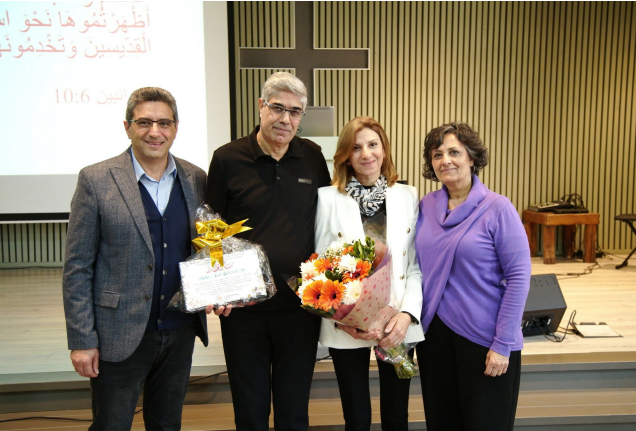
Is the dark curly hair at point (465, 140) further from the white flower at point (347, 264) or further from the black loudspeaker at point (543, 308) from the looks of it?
the black loudspeaker at point (543, 308)

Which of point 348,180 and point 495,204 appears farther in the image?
point 348,180

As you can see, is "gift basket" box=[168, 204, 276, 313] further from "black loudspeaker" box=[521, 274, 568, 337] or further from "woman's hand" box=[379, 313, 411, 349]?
"black loudspeaker" box=[521, 274, 568, 337]

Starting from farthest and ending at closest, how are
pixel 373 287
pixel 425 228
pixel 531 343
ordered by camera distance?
pixel 531 343, pixel 425 228, pixel 373 287

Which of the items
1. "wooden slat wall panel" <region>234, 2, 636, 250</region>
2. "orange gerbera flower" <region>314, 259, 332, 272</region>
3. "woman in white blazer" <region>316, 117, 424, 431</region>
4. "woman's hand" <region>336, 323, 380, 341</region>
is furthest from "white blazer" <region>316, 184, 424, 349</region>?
"wooden slat wall panel" <region>234, 2, 636, 250</region>

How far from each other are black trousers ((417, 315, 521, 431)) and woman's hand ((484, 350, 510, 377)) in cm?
3

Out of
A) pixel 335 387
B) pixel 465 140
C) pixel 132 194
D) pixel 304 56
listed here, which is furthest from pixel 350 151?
pixel 304 56

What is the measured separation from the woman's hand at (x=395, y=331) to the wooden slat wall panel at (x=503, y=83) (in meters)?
4.97

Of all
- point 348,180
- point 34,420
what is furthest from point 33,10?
point 348,180

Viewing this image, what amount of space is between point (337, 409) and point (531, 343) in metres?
1.43

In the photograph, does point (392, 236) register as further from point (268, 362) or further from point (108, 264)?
point (108, 264)

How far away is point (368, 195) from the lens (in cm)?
180

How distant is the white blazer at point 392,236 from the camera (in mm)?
1775

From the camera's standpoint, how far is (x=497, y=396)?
65.4 inches

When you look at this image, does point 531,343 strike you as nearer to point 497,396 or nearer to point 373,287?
point 497,396
